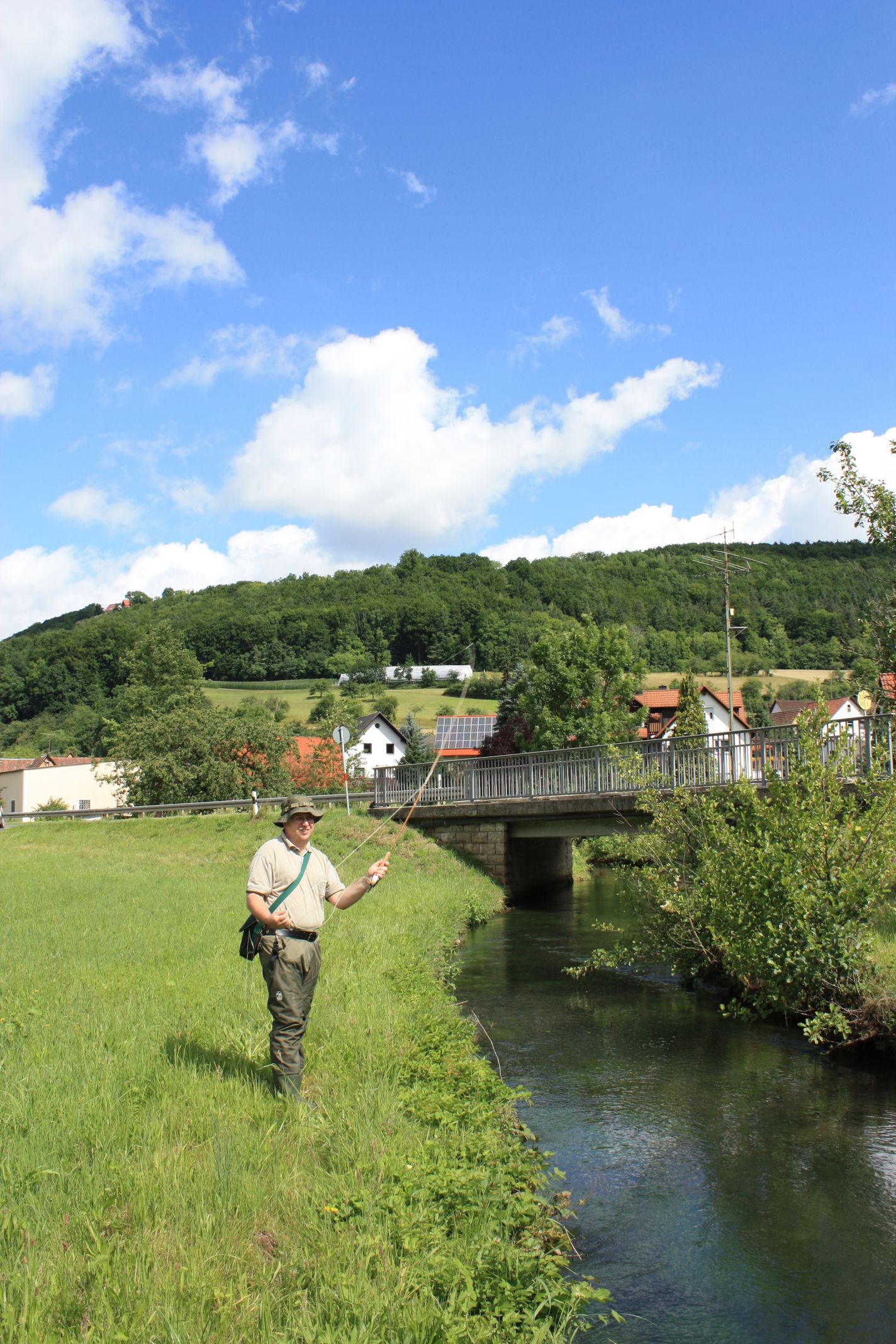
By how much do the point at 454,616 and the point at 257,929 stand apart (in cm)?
4622

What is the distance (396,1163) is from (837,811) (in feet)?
24.3

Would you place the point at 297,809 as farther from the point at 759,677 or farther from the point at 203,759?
the point at 759,677

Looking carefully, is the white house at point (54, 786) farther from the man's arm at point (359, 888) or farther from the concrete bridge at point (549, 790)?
the man's arm at point (359, 888)

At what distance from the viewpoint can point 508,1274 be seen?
454cm

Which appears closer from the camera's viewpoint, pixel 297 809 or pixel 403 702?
pixel 297 809

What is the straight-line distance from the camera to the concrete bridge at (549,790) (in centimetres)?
1797

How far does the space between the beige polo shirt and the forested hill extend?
3057cm

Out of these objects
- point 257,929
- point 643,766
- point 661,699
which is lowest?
point 257,929

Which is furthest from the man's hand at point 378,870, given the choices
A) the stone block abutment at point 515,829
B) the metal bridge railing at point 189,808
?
the metal bridge railing at point 189,808

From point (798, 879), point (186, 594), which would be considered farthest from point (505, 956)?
point (186, 594)

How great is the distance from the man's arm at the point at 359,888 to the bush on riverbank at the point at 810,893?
5939 mm

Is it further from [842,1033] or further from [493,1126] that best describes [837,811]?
[493,1126]

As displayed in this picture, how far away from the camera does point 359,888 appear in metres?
6.21

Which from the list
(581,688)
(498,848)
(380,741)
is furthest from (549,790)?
(380,741)
